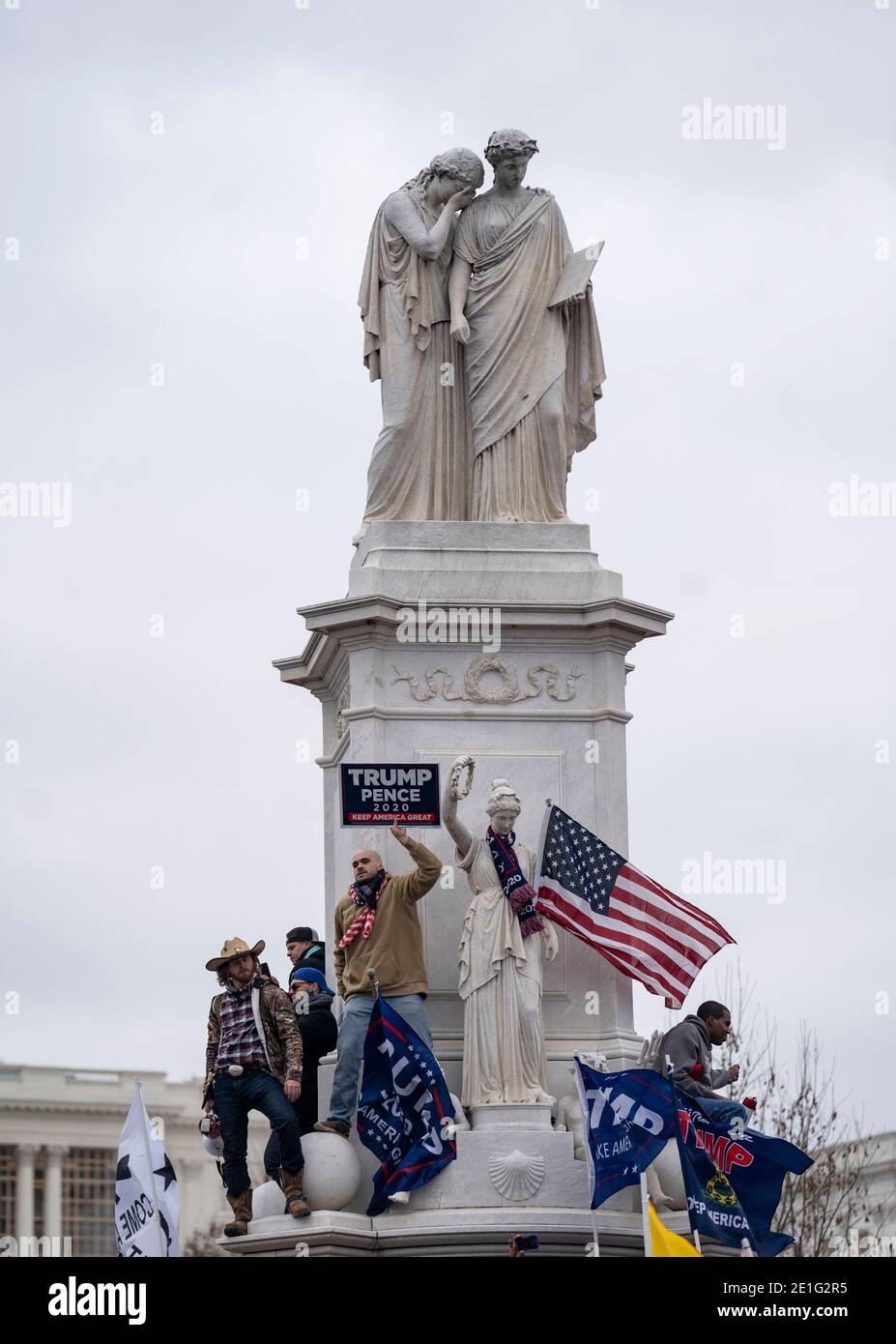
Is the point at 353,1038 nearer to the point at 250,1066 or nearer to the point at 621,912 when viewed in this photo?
the point at 250,1066

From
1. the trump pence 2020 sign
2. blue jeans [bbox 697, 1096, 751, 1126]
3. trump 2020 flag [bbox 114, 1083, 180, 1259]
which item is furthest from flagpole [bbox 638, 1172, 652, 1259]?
trump 2020 flag [bbox 114, 1083, 180, 1259]

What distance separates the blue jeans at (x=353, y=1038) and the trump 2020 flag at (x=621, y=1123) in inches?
53.1

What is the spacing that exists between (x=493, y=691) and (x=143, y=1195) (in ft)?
16.2

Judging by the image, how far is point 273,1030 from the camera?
2347 cm

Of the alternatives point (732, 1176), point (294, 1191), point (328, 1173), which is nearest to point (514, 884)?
point (328, 1173)

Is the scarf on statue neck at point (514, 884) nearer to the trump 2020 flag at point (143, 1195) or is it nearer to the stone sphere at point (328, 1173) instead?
the stone sphere at point (328, 1173)

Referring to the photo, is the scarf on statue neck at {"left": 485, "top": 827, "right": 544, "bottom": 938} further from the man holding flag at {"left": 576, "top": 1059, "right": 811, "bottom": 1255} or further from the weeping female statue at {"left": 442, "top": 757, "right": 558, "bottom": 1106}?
the man holding flag at {"left": 576, "top": 1059, "right": 811, "bottom": 1255}

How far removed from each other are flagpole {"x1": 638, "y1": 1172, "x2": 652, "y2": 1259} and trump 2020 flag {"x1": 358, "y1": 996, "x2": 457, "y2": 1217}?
1445 mm

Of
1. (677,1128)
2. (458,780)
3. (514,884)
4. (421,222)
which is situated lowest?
(677,1128)

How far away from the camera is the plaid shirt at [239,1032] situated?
23.3 meters

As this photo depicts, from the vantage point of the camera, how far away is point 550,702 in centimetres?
2558

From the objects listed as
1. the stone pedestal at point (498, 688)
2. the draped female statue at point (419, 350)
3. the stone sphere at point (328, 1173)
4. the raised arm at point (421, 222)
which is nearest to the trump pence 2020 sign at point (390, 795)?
the stone pedestal at point (498, 688)
